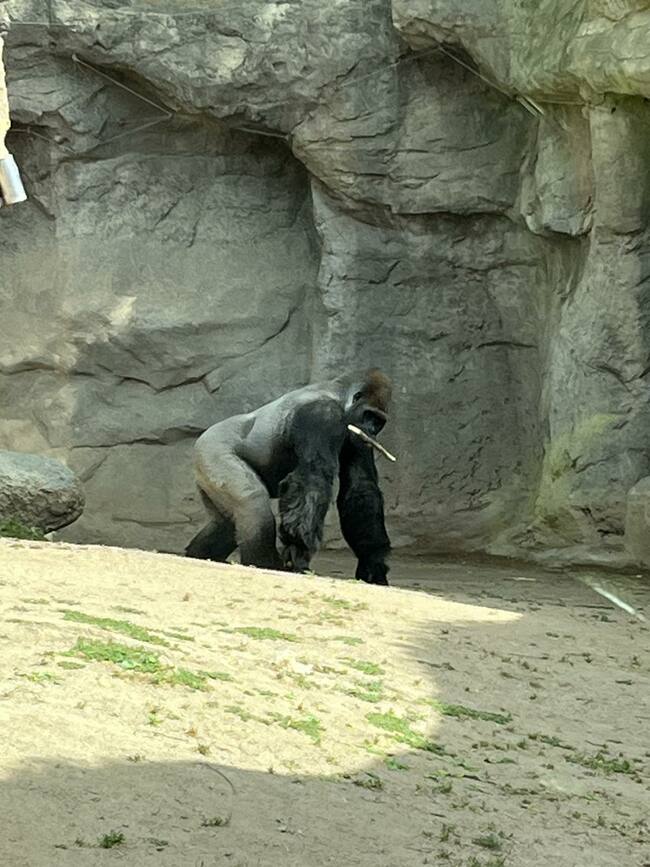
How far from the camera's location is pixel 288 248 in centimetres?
1355

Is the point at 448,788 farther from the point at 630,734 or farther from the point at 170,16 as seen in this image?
the point at 170,16

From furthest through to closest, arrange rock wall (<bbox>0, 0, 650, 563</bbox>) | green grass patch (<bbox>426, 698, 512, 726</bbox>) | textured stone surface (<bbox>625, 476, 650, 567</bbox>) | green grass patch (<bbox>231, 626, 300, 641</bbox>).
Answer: rock wall (<bbox>0, 0, 650, 563</bbox>) → textured stone surface (<bbox>625, 476, 650, 567</bbox>) → green grass patch (<bbox>231, 626, 300, 641</bbox>) → green grass patch (<bbox>426, 698, 512, 726</bbox>)

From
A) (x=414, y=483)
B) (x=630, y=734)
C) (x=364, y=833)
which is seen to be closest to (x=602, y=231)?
(x=414, y=483)

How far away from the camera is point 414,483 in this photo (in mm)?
13031

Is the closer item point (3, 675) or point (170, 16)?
point (3, 675)

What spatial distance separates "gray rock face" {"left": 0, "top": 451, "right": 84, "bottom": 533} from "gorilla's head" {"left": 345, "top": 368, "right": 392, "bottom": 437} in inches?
78.4

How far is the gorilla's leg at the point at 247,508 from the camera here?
995 cm

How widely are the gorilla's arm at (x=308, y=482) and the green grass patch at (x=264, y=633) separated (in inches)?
130

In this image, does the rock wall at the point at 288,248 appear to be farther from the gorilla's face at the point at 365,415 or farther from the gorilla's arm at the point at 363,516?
the gorilla's arm at the point at 363,516

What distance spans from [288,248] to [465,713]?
328 inches

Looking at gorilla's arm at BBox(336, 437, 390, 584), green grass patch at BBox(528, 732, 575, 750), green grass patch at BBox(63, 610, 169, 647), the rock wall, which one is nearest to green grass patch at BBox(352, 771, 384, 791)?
green grass patch at BBox(528, 732, 575, 750)

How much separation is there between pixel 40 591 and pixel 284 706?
1.66m

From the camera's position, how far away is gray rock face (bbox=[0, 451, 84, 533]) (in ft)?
34.2

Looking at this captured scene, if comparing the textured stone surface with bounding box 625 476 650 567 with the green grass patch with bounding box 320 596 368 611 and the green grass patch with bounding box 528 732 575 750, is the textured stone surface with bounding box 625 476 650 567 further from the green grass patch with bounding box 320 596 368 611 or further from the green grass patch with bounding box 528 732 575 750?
the green grass patch with bounding box 528 732 575 750
